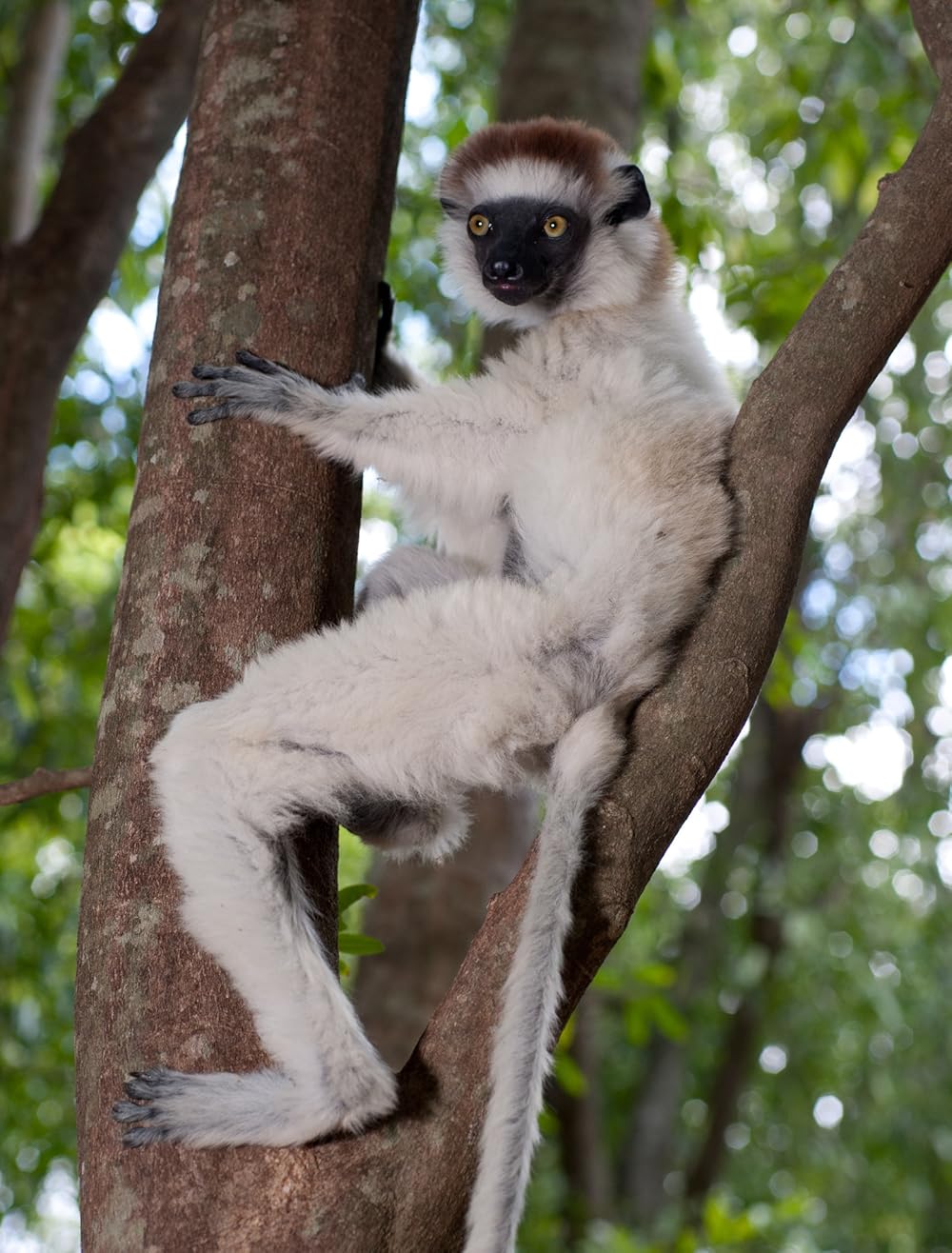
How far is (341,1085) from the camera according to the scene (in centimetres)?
158

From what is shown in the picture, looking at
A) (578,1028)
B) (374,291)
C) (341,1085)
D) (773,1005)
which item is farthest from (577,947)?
(773,1005)

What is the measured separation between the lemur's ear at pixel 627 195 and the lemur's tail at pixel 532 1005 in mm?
1396

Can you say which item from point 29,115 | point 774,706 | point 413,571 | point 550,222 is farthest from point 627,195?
point 774,706

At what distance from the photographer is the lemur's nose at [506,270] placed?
2574 millimetres

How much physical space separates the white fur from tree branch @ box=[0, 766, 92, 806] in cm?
41

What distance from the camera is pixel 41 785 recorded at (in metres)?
2.14

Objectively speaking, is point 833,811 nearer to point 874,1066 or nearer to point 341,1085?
point 874,1066

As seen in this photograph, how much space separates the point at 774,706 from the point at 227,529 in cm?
590

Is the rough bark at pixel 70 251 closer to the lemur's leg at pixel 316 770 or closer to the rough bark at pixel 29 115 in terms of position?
the rough bark at pixel 29 115

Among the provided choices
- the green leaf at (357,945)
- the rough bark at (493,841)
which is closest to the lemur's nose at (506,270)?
the rough bark at (493,841)

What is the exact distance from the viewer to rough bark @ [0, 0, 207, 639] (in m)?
3.34

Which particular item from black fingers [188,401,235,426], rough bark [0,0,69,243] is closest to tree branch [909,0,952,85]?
black fingers [188,401,235,426]

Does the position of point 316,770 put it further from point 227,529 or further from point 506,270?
point 506,270

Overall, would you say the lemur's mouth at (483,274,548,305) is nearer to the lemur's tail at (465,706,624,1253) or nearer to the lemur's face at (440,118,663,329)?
the lemur's face at (440,118,663,329)
